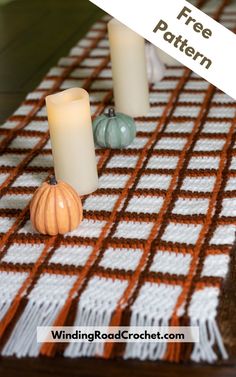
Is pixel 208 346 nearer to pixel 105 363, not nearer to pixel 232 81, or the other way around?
pixel 105 363

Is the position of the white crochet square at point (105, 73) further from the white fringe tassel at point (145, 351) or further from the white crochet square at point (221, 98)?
the white fringe tassel at point (145, 351)

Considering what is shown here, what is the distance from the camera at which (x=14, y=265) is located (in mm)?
907

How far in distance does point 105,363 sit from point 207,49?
42 centimetres

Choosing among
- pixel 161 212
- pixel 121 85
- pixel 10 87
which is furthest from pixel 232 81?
pixel 10 87

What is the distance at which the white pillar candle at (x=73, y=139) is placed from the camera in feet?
3.31

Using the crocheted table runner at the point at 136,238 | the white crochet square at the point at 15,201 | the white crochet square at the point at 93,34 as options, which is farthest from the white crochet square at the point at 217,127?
the white crochet square at the point at 93,34

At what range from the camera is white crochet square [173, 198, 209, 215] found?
982 mm

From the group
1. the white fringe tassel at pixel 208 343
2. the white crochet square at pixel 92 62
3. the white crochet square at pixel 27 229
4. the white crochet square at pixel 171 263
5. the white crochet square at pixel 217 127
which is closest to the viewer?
the white fringe tassel at pixel 208 343

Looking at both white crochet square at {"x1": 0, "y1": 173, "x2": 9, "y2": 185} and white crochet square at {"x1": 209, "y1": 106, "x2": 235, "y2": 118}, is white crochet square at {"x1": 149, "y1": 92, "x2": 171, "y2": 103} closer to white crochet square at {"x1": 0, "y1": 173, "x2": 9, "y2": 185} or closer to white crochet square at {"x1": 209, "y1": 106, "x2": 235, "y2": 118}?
white crochet square at {"x1": 209, "y1": 106, "x2": 235, "y2": 118}

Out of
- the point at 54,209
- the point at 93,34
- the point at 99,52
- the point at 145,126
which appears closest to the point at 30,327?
the point at 54,209

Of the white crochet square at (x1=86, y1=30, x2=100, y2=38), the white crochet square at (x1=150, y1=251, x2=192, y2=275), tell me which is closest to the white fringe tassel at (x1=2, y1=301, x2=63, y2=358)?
the white crochet square at (x1=150, y1=251, x2=192, y2=275)

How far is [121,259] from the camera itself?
0.90m

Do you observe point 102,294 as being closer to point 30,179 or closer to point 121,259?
point 121,259

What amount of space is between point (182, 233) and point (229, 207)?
0.08 metres
